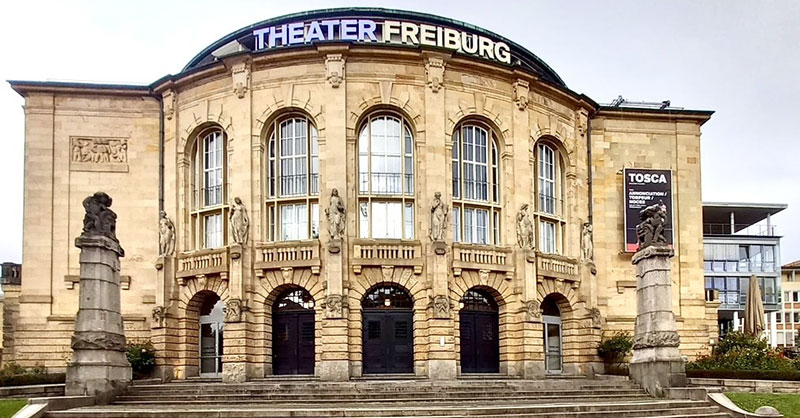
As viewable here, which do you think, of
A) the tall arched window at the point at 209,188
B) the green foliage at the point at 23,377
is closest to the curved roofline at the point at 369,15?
the tall arched window at the point at 209,188

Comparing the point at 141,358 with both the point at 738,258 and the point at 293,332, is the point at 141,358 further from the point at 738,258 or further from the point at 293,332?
the point at 738,258

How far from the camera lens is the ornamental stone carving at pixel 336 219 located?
115 feet

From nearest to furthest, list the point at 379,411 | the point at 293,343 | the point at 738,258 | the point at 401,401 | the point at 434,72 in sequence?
the point at 379,411 < the point at 401,401 < the point at 293,343 < the point at 434,72 < the point at 738,258

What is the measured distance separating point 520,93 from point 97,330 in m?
20.4

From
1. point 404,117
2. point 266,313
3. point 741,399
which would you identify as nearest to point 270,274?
point 266,313

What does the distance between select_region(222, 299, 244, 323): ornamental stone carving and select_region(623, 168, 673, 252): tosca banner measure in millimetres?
19306

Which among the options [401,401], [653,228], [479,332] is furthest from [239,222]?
[653,228]

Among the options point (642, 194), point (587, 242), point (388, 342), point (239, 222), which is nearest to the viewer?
point (239, 222)

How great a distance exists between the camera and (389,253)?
36.0 m

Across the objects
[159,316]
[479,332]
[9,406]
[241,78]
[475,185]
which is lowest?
[9,406]

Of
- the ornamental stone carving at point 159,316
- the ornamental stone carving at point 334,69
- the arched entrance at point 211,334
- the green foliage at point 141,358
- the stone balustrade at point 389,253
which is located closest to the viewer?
the stone balustrade at point 389,253

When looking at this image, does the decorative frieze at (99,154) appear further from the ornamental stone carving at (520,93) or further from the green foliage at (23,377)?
the ornamental stone carving at (520,93)

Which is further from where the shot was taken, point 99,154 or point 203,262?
point 99,154

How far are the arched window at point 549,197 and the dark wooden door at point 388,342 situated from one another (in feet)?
25.6
